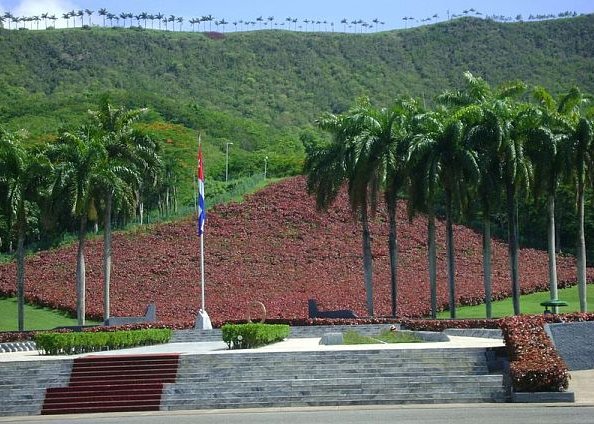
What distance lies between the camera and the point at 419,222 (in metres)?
65.6

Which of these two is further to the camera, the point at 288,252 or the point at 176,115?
the point at 176,115

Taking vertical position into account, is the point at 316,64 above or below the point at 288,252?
above

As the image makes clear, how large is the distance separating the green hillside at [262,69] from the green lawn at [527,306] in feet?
203

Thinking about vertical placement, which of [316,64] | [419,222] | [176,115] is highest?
[316,64]

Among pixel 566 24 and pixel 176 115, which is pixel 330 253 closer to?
pixel 176 115

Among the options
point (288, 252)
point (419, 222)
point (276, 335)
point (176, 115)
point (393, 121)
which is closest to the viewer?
point (276, 335)

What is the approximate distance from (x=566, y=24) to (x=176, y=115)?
74.1 m

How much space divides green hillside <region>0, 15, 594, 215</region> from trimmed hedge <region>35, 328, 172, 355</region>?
76.3 meters

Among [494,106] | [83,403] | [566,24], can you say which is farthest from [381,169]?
[566,24]

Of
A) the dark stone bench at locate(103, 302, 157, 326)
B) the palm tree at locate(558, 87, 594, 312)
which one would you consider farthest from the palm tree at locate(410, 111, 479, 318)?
the dark stone bench at locate(103, 302, 157, 326)

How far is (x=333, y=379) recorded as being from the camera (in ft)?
84.6

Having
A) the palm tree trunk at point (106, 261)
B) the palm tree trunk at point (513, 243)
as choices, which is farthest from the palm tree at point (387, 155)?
the palm tree trunk at point (106, 261)

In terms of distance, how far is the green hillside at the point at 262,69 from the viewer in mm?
121125

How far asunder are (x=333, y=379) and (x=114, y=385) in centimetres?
582
